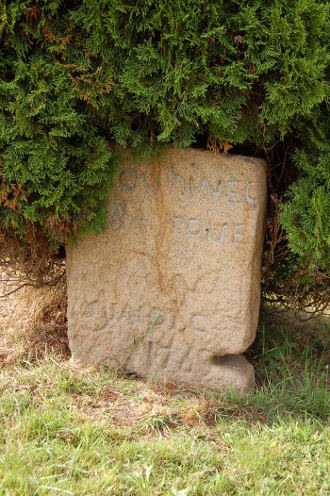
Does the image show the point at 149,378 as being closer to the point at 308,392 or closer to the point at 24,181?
the point at 308,392

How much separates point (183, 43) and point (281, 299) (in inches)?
75.1

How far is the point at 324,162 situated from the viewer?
3.12 metres

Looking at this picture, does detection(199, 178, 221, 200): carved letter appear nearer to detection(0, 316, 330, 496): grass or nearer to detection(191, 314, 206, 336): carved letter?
detection(191, 314, 206, 336): carved letter

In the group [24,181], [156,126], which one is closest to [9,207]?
[24,181]

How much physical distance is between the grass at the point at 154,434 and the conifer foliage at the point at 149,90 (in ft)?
2.77

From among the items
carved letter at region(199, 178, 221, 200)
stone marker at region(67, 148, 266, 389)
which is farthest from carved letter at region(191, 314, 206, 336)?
carved letter at region(199, 178, 221, 200)

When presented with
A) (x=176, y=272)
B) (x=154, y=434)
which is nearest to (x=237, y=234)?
(x=176, y=272)

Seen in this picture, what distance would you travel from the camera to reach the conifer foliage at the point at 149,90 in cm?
289

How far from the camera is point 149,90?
2992mm

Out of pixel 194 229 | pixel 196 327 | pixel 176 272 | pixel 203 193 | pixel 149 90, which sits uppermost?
pixel 149 90

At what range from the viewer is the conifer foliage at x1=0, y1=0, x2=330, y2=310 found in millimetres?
2895

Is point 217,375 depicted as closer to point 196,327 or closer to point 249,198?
point 196,327

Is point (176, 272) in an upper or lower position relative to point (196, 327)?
Answer: upper

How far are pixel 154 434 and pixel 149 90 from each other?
5.55ft
